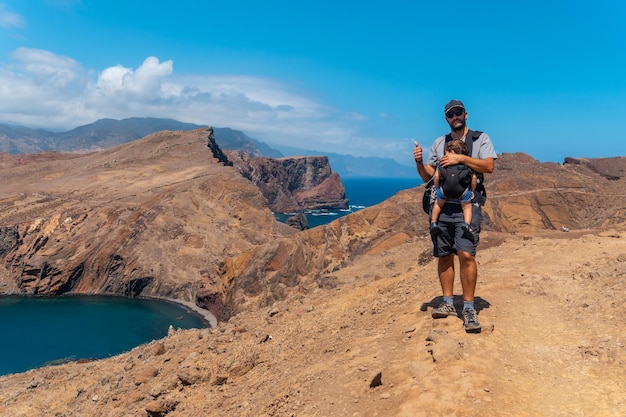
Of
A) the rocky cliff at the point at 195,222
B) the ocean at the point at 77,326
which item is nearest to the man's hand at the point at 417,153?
the rocky cliff at the point at 195,222

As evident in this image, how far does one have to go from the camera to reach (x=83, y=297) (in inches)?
2149

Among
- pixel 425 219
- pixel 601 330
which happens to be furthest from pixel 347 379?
pixel 425 219

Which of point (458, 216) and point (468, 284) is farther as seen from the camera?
point (458, 216)

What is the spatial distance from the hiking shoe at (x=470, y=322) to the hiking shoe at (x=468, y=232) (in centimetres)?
110

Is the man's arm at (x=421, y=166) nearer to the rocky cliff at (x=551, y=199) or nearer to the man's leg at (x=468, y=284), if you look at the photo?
the man's leg at (x=468, y=284)

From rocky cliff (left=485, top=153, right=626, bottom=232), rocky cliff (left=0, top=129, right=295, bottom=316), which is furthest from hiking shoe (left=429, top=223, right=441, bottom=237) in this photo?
rocky cliff (left=0, top=129, right=295, bottom=316)

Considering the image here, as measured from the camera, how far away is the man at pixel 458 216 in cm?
687

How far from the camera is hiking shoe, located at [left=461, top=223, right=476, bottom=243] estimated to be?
6.83 metres

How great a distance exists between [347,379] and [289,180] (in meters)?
171

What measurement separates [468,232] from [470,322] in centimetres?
138

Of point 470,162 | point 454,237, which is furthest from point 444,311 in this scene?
point 470,162

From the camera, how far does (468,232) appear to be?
6.84 metres

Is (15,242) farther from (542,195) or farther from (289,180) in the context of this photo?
(289,180)

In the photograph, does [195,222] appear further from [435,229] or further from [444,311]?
[444,311]
